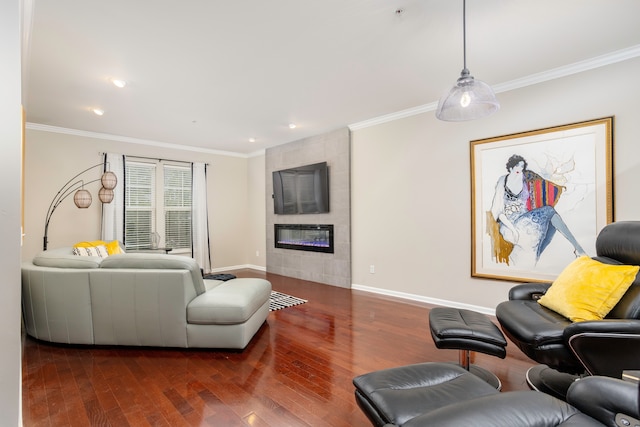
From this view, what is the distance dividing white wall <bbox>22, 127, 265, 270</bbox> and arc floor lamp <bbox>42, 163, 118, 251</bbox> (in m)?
0.07

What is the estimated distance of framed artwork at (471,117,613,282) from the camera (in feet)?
9.80

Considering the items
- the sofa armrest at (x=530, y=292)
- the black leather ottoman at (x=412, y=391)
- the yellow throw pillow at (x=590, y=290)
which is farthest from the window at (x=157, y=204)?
the yellow throw pillow at (x=590, y=290)

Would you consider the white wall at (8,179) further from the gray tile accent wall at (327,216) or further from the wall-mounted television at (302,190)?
the wall-mounted television at (302,190)

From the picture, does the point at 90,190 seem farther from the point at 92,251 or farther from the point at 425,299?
the point at 425,299

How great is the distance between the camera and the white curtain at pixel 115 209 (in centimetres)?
538

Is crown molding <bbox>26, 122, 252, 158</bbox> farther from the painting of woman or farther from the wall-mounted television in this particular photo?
the painting of woman

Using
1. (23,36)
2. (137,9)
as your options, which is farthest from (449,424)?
(23,36)

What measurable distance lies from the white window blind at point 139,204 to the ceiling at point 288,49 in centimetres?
159

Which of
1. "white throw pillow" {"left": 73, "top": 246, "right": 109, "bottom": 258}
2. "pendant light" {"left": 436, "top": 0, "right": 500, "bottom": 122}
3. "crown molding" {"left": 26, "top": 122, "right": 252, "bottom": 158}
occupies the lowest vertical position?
"white throw pillow" {"left": 73, "top": 246, "right": 109, "bottom": 258}

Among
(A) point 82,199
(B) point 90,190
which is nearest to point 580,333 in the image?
(A) point 82,199

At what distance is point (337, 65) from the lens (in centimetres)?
304

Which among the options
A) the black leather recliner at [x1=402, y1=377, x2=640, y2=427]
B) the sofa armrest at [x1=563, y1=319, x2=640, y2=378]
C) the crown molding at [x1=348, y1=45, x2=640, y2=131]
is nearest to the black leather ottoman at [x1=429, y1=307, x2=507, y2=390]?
the sofa armrest at [x1=563, y1=319, x2=640, y2=378]

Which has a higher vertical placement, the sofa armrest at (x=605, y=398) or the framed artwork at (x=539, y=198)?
the framed artwork at (x=539, y=198)

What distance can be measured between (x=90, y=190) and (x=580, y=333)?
21.4ft
